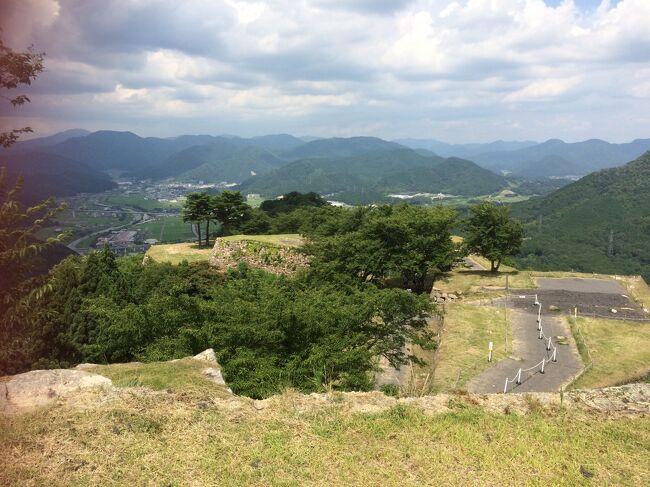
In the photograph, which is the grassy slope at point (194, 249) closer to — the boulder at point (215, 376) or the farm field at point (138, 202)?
the boulder at point (215, 376)

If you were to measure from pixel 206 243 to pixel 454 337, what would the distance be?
81.3 ft

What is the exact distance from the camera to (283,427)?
5469 millimetres

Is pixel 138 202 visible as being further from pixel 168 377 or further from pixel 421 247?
pixel 168 377

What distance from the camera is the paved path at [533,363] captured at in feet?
40.7

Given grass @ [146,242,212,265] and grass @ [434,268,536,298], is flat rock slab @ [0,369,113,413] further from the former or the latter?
grass @ [146,242,212,265]

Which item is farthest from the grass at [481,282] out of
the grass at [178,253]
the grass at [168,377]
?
the grass at [168,377]

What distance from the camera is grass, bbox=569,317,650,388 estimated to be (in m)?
13.0

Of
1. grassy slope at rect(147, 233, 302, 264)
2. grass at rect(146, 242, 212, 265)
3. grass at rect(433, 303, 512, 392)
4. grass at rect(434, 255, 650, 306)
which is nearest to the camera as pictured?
grass at rect(433, 303, 512, 392)

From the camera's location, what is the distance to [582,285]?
2305 centimetres

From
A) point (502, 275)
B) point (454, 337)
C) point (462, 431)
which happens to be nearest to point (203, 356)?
point (462, 431)

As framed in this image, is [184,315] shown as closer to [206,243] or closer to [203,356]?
[203,356]

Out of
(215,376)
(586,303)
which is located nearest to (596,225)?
(586,303)

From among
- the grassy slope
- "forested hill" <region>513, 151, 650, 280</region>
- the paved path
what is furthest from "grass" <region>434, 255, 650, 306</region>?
"forested hill" <region>513, 151, 650, 280</region>

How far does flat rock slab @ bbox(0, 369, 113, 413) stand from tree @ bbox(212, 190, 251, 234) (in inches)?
1241
